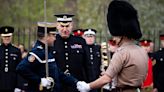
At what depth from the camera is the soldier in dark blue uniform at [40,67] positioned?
11352 millimetres

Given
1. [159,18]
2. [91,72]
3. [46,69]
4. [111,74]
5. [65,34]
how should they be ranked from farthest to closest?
[159,18] < [91,72] < [65,34] < [46,69] < [111,74]

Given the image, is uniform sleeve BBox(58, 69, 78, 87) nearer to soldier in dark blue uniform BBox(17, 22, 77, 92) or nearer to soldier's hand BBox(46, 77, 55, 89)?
soldier in dark blue uniform BBox(17, 22, 77, 92)

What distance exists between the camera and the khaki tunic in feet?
31.5

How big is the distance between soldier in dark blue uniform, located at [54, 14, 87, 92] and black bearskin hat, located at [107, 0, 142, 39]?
345 centimetres

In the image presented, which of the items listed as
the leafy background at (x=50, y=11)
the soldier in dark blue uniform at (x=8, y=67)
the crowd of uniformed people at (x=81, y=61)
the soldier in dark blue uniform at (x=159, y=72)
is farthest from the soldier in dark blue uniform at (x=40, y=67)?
the leafy background at (x=50, y=11)

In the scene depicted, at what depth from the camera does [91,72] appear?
14.6 m

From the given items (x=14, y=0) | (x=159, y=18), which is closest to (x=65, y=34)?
(x=159, y=18)

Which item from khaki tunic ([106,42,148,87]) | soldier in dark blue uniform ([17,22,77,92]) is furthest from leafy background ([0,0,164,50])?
khaki tunic ([106,42,148,87])

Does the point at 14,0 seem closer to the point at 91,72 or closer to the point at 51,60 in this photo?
the point at 91,72

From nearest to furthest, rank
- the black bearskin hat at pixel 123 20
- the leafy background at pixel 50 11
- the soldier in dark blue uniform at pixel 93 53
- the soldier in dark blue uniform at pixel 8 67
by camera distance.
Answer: the black bearskin hat at pixel 123 20 < the soldier in dark blue uniform at pixel 8 67 < the soldier in dark blue uniform at pixel 93 53 < the leafy background at pixel 50 11

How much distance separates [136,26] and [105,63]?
22.0 feet

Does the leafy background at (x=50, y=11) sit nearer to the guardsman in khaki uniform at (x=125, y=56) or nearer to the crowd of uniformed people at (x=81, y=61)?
the crowd of uniformed people at (x=81, y=61)

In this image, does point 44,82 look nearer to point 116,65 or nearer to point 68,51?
point 116,65

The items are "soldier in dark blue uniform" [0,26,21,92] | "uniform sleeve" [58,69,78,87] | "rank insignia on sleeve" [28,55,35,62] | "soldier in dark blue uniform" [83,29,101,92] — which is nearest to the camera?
"rank insignia on sleeve" [28,55,35,62]
